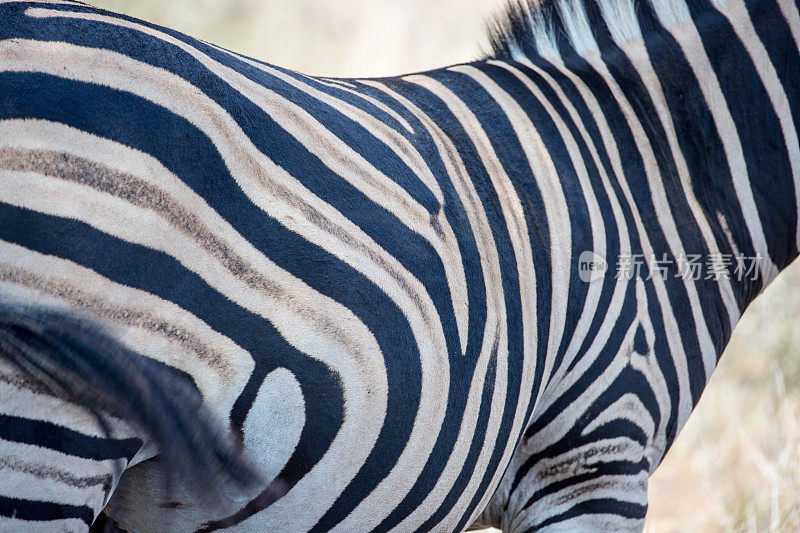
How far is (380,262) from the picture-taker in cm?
148

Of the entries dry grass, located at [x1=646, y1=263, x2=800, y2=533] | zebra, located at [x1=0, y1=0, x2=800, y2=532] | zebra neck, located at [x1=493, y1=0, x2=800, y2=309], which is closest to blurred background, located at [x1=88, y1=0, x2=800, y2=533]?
dry grass, located at [x1=646, y1=263, x2=800, y2=533]

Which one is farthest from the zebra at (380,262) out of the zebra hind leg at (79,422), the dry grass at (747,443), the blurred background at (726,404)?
the dry grass at (747,443)

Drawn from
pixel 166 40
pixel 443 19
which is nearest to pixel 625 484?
pixel 166 40

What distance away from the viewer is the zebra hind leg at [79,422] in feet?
3.57

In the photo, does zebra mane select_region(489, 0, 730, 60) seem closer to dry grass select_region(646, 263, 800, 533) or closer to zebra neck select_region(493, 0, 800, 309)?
zebra neck select_region(493, 0, 800, 309)

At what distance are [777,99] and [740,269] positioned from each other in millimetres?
633

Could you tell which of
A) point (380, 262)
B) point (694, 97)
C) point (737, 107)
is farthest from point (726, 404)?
point (380, 262)

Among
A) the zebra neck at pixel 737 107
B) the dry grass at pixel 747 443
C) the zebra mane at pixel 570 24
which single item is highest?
the zebra mane at pixel 570 24

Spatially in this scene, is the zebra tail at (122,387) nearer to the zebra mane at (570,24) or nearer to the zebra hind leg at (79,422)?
the zebra hind leg at (79,422)

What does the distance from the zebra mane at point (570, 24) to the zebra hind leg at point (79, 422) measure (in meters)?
1.69

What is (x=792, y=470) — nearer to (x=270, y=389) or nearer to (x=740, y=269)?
(x=740, y=269)

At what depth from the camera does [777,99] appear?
7.82ft

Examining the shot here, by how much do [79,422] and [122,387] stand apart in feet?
0.38

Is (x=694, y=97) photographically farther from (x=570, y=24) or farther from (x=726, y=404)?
(x=726, y=404)
